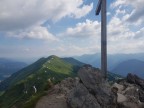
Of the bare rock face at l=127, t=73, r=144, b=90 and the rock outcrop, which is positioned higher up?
the bare rock face at l=127, t=73, r=144, b=90

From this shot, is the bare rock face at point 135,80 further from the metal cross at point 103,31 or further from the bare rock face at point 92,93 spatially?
the metal cross at point 103,31

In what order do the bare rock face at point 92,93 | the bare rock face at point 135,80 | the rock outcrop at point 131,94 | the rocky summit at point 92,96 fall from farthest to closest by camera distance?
the bare rock face at point 135,80 → the rock outcrop at point 131,94 → the rocky summit at point 92,96 → the bare rock face at point 92,93

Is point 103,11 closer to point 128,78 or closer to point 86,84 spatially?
point 86,84

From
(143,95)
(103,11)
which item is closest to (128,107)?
(143,95)

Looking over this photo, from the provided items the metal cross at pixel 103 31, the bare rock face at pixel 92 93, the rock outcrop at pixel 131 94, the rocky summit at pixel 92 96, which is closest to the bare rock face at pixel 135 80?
the rock outcrop at pixel 131 94

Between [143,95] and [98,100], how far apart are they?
33.2 feet

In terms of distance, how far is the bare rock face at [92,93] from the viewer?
95.6 ft

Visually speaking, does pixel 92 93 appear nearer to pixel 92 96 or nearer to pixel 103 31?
pixel 92 96

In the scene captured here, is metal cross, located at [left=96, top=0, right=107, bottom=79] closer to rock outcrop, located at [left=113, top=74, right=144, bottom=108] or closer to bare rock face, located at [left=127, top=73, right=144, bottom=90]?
rock outcrop, located at [left=113, top=74, right=144, bottom=108]

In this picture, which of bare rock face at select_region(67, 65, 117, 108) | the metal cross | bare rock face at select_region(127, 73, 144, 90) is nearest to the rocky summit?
bare rock face at select_region(67, 65, 117, 108)

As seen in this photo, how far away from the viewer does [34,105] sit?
3484cm

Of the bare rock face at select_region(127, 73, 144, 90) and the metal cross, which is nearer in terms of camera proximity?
the metal cross

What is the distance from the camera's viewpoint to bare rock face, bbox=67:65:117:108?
→ 95.6ft

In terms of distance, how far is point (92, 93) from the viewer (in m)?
30.2
